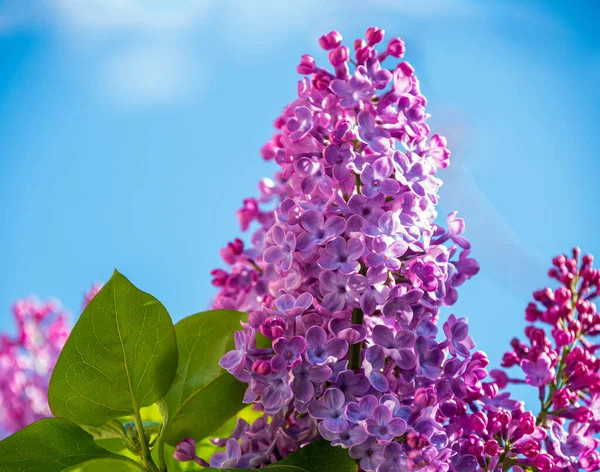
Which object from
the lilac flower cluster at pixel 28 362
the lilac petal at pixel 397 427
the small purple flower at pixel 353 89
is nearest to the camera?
the lilac petal at pixel 397 427

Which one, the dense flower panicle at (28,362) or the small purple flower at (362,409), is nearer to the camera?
the small purple flower at (362,409)

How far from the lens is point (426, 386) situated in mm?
545

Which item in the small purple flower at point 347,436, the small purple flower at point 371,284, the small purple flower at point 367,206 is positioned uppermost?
the small purple flower at point 367,206

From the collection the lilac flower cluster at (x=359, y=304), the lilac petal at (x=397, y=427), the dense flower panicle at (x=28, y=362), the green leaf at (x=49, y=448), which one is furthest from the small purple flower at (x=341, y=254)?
the dense flower panicle at (x=28, y=362)

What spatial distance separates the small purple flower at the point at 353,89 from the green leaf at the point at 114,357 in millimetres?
216

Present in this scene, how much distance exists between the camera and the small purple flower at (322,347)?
52 centimetres

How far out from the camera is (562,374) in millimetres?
620

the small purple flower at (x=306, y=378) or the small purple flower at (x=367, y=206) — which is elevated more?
the small purple flower at (x=367, y=206)

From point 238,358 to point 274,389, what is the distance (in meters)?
0.04

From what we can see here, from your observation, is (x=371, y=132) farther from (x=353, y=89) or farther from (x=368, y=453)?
(x=368, y=453)

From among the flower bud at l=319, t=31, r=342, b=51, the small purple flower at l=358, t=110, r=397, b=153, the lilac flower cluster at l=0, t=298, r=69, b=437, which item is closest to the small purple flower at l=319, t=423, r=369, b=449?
the small purple flower at l=358, t=110, r=397, b=153

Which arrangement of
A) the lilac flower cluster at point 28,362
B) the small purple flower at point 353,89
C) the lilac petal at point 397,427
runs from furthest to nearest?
the lilac flower cluster at point 28,362, the small purple flower at point 353,89, the lilac petal at point 397,427

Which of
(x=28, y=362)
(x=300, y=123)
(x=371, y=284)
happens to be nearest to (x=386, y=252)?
(x=371, y=284)

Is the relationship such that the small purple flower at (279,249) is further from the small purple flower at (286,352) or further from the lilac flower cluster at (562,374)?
the lilac flower cluster at (562,374)
